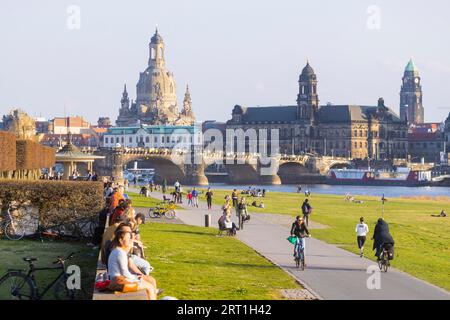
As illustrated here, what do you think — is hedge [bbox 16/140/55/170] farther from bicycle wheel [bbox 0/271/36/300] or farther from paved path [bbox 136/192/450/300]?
bicycle wheel [bbox 0/271/36/300]

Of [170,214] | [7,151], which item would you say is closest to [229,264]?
[7,151]

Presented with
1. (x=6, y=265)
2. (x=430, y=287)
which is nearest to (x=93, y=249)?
(x=6, y=265)

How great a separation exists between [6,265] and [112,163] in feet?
368

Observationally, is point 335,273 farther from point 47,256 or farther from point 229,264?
point 47,256

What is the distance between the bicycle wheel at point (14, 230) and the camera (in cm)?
2642

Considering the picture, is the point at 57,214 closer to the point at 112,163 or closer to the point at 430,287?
the point at 430,287

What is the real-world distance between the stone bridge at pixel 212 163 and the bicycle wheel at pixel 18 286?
111 metres

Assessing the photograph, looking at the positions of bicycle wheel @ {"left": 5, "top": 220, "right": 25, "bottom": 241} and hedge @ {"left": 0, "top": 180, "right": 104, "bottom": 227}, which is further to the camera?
hedge @ {"left": 0, "top": 180, "right": 104, "bottom": 227}

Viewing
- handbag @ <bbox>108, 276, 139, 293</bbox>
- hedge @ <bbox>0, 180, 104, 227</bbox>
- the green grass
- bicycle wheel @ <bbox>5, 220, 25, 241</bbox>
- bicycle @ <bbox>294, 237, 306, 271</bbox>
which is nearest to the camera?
handbag @ <bbox>108, 276, 139, 293</bbox>

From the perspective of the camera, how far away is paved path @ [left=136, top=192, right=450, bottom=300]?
1886 cm

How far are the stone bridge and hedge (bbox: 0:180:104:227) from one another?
9844 centimetres

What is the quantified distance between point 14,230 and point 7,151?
9698 millimetres

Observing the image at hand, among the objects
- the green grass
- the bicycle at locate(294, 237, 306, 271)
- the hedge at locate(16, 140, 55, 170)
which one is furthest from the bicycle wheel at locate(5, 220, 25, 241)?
the hedge at locate(16, 140, 55, 170)

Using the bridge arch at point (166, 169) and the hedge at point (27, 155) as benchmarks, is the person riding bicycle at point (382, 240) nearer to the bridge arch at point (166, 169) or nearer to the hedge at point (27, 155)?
the hedge at point (27, 155)
